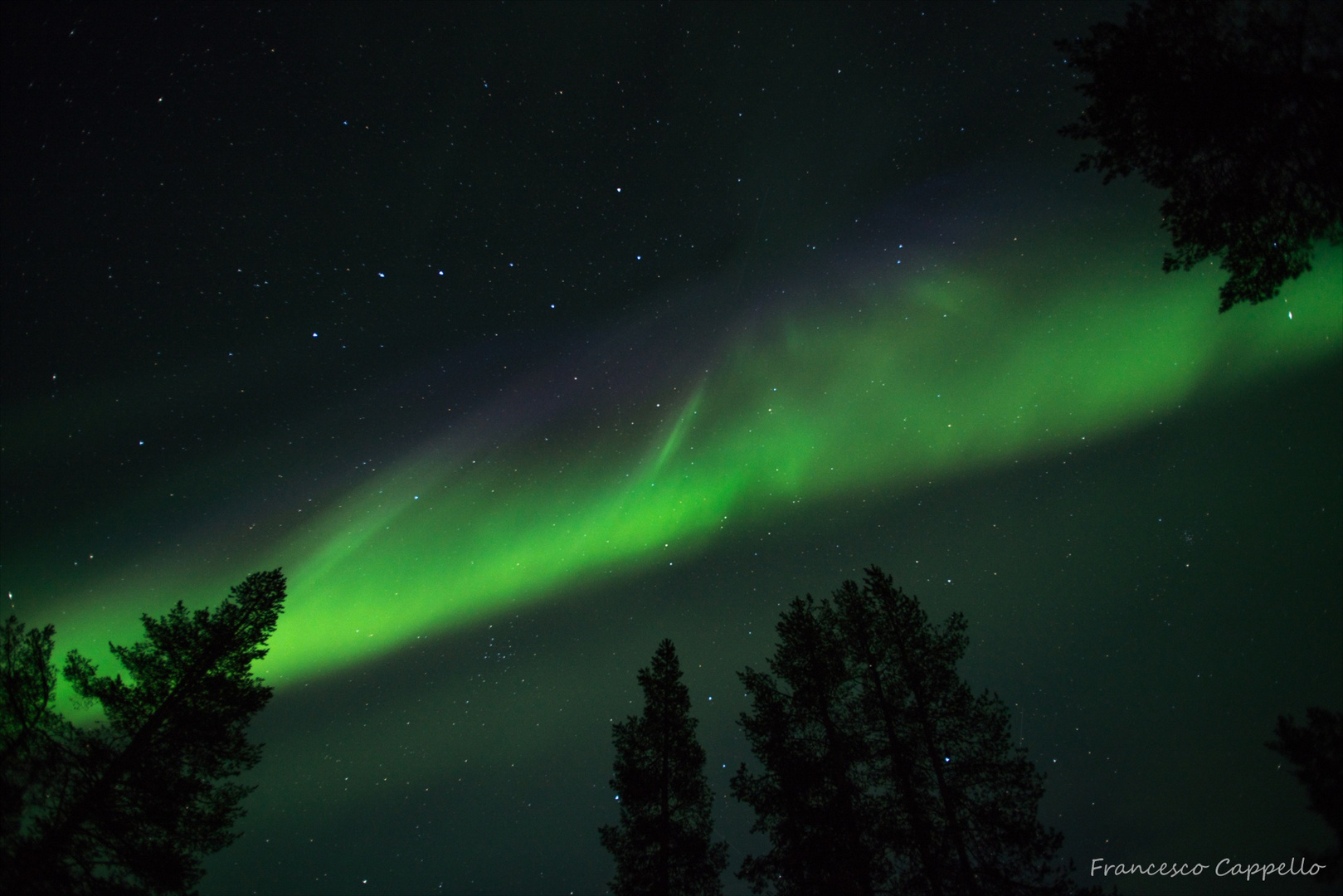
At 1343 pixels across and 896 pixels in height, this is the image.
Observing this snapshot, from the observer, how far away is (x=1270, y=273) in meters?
6.54

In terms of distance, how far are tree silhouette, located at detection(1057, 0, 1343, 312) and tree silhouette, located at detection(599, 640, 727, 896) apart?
40.3 feet

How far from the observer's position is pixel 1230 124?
5730 millimetres

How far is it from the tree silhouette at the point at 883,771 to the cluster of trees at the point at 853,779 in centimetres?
2

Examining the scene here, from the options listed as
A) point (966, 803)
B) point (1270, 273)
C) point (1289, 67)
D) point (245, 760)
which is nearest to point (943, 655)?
point (966, 803)

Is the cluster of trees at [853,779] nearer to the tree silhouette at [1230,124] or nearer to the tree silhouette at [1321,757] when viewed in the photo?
the tree silhouette at [1321,757]

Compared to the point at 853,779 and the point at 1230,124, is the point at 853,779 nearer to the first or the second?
the point at 853,779

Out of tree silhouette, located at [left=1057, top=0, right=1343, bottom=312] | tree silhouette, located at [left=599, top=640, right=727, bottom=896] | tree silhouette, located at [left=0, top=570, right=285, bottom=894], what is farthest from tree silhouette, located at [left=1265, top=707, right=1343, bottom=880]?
tree silhouette, located at [left=0, top=570, right=285, bottom=894]

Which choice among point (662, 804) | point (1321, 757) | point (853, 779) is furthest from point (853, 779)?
point (1321, 757)

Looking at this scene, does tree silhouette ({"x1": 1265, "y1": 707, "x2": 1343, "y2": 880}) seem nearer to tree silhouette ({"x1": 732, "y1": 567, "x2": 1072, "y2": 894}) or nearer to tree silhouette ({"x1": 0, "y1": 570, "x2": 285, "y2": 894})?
tree silhouette ({"x1": 732, "y1": 567, "x2": 1072, "y2": 894})

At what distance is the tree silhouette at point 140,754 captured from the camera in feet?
23.2

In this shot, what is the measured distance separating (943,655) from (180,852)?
1377cm

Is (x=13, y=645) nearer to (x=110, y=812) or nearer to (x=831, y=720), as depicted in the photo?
(x=110, y=812)

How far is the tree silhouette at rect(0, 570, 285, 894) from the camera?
7086mm

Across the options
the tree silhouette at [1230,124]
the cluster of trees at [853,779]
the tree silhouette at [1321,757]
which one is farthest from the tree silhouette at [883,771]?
the tree silhouette at [1230,124]
